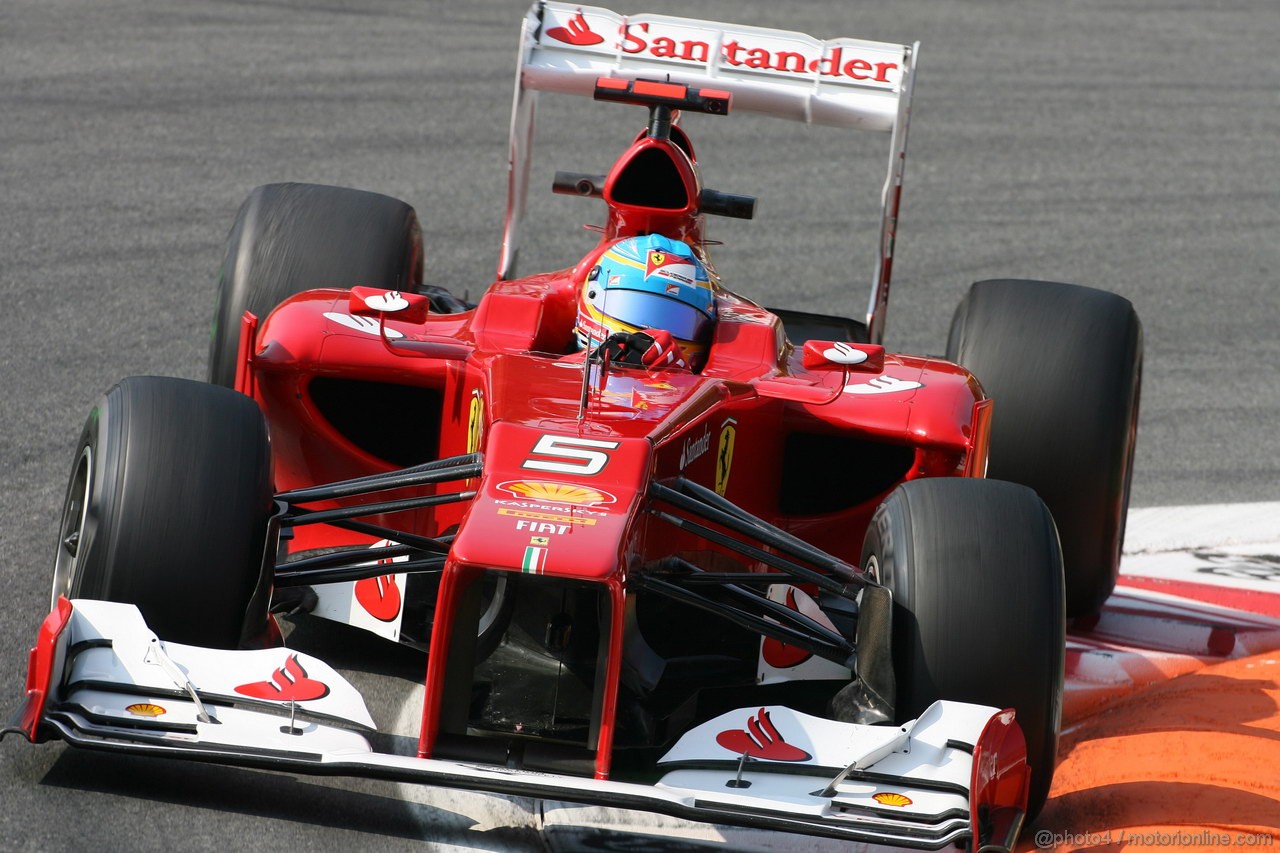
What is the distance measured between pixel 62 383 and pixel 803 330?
3224 mm

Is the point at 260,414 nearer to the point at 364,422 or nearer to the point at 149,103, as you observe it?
the point at 364,422

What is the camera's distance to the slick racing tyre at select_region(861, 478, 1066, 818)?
4.71 m

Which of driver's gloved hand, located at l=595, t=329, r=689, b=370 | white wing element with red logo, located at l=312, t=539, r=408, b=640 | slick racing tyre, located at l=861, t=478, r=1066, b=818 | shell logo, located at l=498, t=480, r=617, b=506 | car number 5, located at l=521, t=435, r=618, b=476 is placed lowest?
white wing element with red logo, located at l=312, t=539, r=408, b=640

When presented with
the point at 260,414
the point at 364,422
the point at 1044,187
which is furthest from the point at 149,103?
the point at 260,414

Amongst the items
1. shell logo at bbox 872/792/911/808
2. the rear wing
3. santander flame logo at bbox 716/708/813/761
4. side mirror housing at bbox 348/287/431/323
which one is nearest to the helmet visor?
side mirror housing at bbox 348/287/431/323

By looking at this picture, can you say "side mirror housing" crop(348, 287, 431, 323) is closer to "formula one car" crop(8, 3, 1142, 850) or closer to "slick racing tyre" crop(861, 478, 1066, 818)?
"formula one car" crop(8, 3, 1142, 850)

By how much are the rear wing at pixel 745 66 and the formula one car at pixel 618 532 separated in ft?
0.90

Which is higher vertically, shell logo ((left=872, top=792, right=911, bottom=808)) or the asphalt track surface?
the asphalt track surface

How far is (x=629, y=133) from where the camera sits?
12898mm

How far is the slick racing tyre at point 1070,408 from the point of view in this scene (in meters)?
6.54

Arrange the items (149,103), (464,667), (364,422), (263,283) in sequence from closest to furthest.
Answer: (464,667) → (364,422) → (263,283) → (149,103)

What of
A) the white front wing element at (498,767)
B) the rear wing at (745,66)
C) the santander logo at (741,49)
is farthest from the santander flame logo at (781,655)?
the santander logo at (741,49)

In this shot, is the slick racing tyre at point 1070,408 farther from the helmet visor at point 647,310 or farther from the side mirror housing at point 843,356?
the helmet visor at point 647,310

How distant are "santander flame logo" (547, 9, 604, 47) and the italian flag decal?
11.2ft
